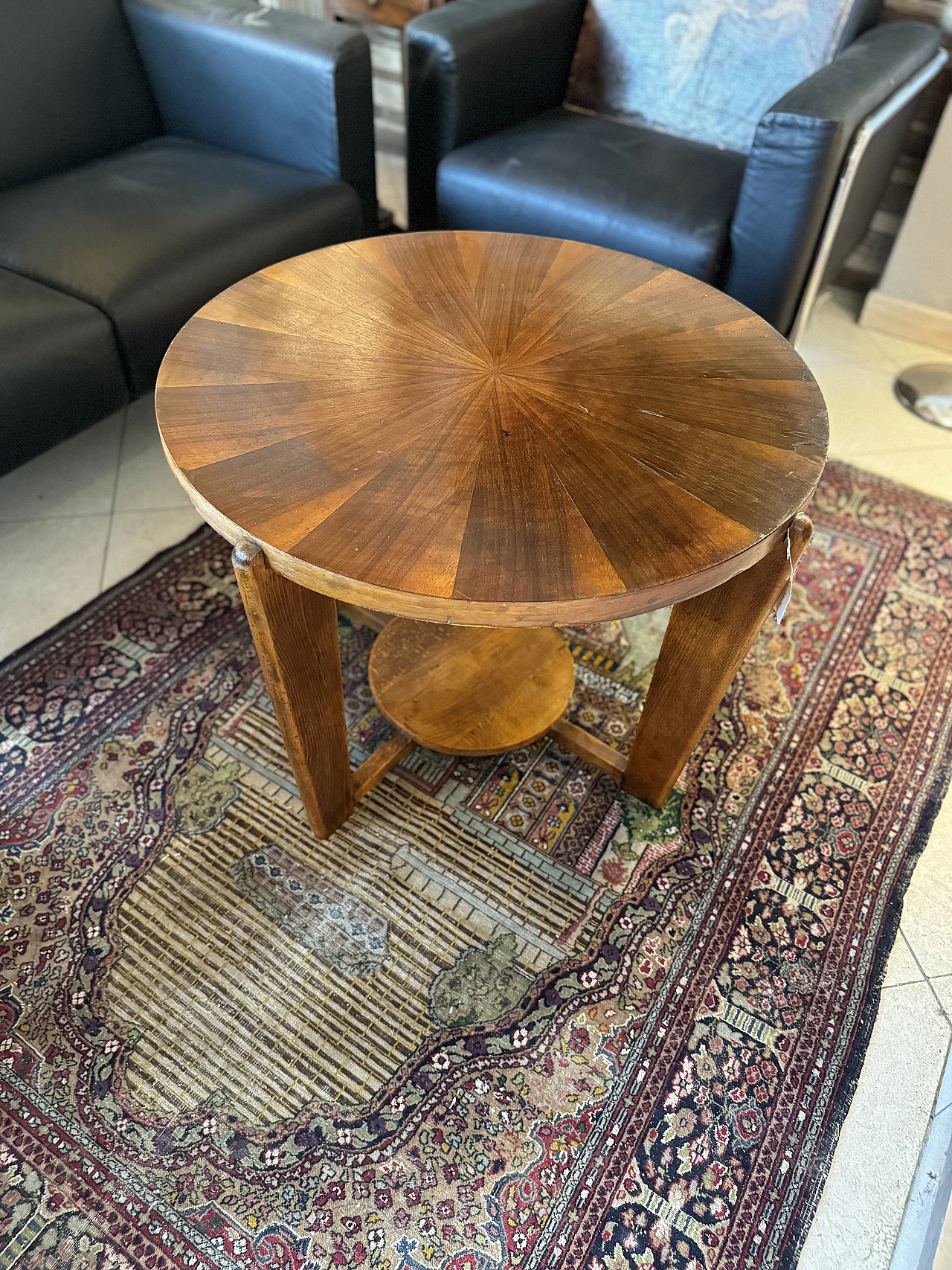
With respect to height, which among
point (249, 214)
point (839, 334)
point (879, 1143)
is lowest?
point (879, 1143)

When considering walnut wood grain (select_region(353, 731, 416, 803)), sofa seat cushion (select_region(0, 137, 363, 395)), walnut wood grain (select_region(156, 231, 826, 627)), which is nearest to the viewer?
walnut wood grain (select_region(156, 231, 826, 627))

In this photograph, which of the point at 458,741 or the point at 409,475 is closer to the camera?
the point at 409,475

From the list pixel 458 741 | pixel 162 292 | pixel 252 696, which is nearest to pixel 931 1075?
pixel 458 741

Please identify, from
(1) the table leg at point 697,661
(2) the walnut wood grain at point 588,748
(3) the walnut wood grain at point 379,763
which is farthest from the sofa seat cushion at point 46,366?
(1) the table leg at point 697,661

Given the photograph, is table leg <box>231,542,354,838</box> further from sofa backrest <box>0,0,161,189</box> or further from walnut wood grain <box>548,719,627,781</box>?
sofa backrest <box>0,0,161,189</box>

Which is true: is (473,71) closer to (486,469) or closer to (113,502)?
(113,502)

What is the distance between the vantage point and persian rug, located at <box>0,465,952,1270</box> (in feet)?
3.20

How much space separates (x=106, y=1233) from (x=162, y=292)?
1.47 metres

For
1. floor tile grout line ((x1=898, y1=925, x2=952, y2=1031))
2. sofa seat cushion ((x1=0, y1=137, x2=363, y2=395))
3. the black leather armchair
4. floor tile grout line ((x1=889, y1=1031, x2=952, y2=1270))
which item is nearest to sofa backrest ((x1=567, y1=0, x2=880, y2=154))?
the black leather armchair

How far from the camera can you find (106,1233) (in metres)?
0.94

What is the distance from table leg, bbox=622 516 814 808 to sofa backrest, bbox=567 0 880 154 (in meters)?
1.52

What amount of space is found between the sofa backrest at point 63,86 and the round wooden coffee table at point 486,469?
0.97m

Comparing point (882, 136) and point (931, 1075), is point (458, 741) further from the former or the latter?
point (882, 136)

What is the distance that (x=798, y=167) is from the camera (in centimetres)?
162
